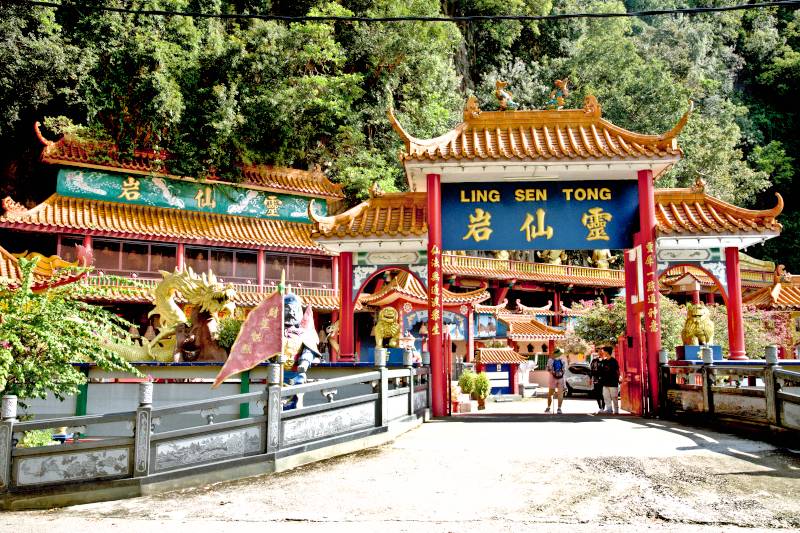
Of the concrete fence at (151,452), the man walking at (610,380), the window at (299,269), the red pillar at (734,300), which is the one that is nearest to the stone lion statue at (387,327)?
the man walking at (610,380)

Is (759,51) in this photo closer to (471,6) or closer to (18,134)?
(471,6)

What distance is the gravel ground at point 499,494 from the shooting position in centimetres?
586

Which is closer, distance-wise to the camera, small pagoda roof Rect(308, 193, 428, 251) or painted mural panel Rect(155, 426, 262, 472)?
painted mural panel Rect(155, 426, 262, 472)

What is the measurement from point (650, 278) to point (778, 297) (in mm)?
19793

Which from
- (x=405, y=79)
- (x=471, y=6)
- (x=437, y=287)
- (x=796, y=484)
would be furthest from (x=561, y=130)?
(x=471, y=6)

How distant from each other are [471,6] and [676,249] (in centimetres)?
3199

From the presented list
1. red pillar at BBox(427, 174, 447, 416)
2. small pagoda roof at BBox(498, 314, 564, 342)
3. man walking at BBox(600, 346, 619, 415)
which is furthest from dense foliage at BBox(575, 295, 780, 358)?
red pillar at BBox(427, 174, 447, 416)

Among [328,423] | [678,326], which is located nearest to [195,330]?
[328,423]

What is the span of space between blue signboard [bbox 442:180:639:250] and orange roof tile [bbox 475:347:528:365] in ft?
45.1

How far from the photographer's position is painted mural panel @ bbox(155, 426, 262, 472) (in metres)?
7.61

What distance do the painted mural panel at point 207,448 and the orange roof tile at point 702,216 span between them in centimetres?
882

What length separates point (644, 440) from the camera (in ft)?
31.2

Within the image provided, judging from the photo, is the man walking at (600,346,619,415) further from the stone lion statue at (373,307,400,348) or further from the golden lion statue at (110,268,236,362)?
the golden lion statue at (110,268,236,362)

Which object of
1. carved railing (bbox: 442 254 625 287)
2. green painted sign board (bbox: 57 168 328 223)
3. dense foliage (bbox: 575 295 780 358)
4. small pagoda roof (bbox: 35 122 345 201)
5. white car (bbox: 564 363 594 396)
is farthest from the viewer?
carved railing (bbox: 442 254 625 287)
